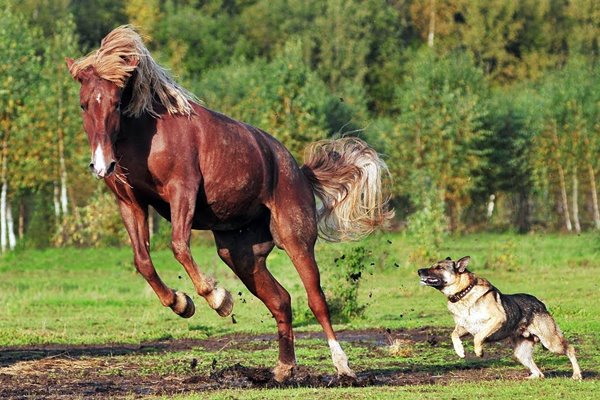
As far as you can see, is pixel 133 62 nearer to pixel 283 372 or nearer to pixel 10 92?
pixel 283 372

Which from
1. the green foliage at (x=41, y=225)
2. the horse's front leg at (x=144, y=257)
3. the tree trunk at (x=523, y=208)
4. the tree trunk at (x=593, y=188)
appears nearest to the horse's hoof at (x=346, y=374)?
the horse's front leg at (x=144, y=257)

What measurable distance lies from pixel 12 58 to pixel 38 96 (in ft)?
5.82

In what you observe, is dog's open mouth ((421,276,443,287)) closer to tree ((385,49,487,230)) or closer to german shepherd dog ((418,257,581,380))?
german shepherd dog ((418,257,581,380))

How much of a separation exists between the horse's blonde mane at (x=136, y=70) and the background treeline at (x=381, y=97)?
2112 cm

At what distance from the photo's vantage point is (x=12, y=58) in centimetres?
5097

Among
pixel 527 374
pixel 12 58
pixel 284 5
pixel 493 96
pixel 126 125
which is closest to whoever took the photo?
pixel 126 125

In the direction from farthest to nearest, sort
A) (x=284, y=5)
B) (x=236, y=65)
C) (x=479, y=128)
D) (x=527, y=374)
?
(x=284, y=5), (x=236, y=65), (x=479, y=128), (x=527, y=374)

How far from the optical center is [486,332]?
13172 millimetres

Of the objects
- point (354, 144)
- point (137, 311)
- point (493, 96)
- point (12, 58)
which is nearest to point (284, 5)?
point (493, 96)

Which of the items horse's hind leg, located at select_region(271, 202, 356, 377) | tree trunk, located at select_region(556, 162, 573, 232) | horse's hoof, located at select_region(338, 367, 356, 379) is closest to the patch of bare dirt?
horse's hoof, located at select_region(338, 367, 356, 379)

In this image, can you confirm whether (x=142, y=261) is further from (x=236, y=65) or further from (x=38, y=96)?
(x=236, y=65)

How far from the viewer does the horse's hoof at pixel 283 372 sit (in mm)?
12375

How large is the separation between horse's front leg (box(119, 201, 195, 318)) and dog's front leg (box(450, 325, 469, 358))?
307 centimetres

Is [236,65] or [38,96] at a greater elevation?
[236,65]
